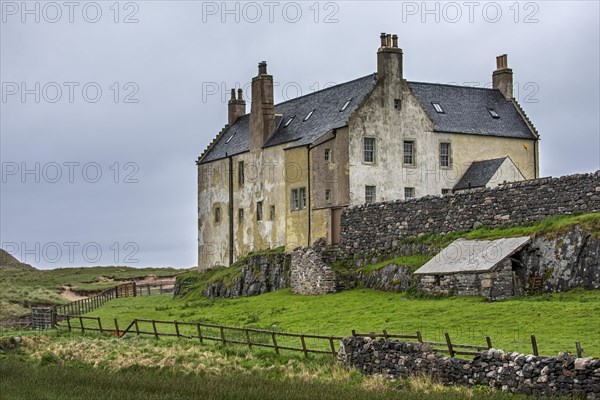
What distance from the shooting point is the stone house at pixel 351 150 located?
6066 centimetres

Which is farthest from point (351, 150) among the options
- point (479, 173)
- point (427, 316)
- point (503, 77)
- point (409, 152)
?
point (427, 316)

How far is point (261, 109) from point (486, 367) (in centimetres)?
4141

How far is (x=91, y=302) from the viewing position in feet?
232

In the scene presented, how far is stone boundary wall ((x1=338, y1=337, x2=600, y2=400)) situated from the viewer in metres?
26.4

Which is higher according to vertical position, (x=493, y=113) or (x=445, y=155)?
(x=493, y=113)

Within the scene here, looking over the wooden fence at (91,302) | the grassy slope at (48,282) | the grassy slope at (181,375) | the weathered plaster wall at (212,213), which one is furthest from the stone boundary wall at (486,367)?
the grassy slope at (48,282)

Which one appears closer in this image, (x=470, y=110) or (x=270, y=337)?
(x=270, y=337)

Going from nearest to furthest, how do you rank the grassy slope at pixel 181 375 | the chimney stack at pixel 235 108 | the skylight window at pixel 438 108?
the grassy slope at pixel 181 375
the skylight window at pixel 438 108
the chimney stack at pixel 235 108

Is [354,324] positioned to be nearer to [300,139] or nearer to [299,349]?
[299,349]

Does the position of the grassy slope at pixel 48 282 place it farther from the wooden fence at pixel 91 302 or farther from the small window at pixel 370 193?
the small window at pixel 370 193

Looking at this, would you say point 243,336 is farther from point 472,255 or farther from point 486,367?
point 486,367

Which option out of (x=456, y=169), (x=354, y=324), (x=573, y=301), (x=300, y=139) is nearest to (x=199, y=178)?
(x=300, y=139)

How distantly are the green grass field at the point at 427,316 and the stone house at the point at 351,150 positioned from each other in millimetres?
6649

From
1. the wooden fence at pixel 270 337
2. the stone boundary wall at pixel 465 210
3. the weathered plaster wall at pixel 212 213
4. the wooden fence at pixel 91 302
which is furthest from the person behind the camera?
the weathered plaster wall at pixel 212 213
